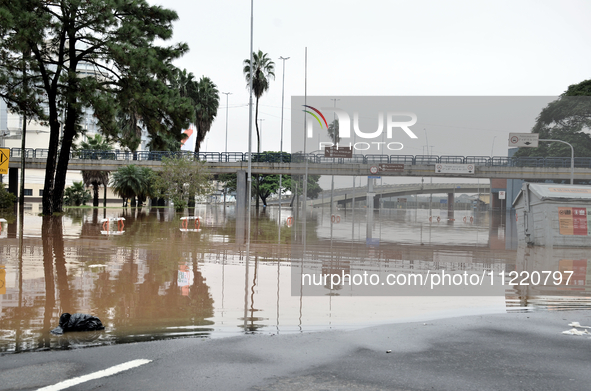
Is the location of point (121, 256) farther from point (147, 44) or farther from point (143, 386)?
point (147, 44)

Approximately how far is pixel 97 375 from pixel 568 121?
7355cm

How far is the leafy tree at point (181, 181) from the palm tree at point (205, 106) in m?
8.74

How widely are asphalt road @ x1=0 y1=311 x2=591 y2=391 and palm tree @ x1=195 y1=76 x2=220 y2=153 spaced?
54104 mm

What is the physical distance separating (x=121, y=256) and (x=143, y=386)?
10093 mm

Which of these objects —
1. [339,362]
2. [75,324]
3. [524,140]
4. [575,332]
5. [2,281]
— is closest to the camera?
[339,362]

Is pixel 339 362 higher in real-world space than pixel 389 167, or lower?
lower

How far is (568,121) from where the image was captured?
68.2 m

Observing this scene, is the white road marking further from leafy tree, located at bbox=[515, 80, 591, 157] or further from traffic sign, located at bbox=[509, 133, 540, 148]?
leafy tree, located at bbox=[515, 80, 591, 157]

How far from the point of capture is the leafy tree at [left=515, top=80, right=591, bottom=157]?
6606cm

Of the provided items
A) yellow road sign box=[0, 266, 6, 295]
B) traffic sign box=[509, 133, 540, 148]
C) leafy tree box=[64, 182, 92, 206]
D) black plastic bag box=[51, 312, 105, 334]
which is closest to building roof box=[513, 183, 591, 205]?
yellow road sign box=[0, 266, 6, 295]

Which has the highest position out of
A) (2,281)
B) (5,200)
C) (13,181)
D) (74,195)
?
(13,181)

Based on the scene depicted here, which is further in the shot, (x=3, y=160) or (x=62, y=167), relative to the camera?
(x=62, y=167)

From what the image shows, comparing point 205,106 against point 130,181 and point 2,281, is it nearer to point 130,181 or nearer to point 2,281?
point 130,181

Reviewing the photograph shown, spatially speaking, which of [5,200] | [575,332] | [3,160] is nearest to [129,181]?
[5,200]
